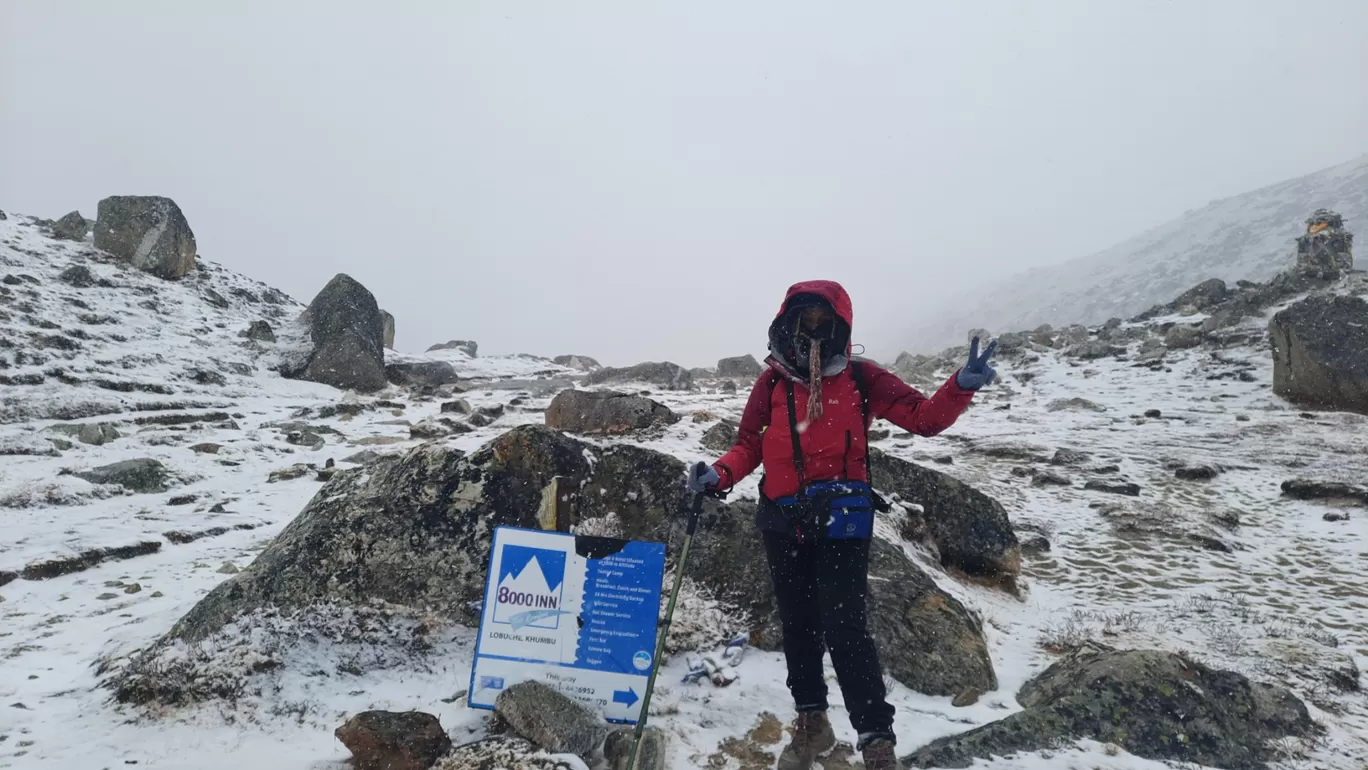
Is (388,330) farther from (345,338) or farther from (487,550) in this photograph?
(487,550)

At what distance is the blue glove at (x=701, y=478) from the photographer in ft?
12.3

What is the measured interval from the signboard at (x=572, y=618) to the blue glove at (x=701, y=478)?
45 centimetres

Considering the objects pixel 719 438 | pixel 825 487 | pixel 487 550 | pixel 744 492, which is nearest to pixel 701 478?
pixel 825 487

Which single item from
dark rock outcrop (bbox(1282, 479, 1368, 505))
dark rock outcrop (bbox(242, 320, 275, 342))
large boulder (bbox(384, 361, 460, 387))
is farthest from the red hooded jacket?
dark rock outcrop (bbox(242, 320, 275, 342))

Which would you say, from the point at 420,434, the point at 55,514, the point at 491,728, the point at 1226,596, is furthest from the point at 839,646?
the point at 420,434

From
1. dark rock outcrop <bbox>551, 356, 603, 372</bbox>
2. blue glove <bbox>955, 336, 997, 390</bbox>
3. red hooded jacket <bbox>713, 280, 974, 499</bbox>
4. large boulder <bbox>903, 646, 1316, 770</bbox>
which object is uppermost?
dark rock outcrop <bbox>551, 356, 603, 372</bbox>

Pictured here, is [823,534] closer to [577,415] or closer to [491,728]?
[491,728]

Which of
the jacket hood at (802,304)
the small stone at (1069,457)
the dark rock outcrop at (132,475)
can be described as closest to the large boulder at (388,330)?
the dark rock outcrop at (132,475)

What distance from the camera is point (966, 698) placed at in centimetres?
418

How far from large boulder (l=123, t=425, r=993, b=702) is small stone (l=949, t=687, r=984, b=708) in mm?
108

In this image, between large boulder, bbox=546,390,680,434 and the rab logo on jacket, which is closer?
the rab logo on jacket

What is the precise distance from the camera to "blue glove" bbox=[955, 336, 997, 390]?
3.29 metres

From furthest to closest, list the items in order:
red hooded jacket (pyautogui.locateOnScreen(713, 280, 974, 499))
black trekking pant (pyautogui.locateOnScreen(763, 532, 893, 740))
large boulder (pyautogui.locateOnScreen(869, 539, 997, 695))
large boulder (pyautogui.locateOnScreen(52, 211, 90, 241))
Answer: large boulder (pyautogui.locateOnScreen(52, 211, 90, 241)) < large boulder (pyautogui.locateOnScreen(869, 539, 997, 695)) < red hooded jacket (pyautogui.locateOnScreen(713, 280, 974, 499)) < black trekking pant (pyautogui.locateOnScreen(763, 532, 893, 740))

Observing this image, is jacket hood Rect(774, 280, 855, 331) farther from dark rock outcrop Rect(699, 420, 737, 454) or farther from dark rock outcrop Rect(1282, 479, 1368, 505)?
dark rock outcrop Rect(1282, 479, 1368, 505)
